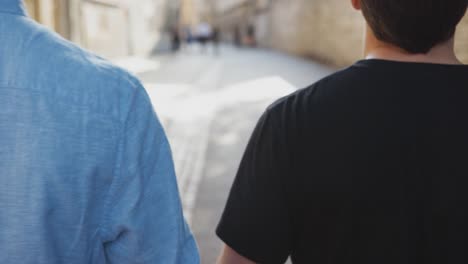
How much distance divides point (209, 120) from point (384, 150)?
6.62 metres

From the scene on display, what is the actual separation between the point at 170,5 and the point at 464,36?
23.5m

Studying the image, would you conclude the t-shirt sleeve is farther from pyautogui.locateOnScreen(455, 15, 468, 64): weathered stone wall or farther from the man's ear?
pyautogui.locateOnScreen(455, 15, 468, 64): weathered stone wall

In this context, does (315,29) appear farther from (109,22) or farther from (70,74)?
(70,74)

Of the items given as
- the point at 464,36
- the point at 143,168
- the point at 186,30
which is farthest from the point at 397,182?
the point at 186,30

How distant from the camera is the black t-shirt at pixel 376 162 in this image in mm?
1174

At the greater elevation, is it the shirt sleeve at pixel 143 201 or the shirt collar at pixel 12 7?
the shirt collar at pixel 12 7

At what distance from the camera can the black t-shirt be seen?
1174mm

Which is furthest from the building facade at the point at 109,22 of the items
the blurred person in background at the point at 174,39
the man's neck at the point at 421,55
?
the man's neck at the point at 421,55

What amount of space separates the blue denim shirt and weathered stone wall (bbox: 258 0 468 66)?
4.38 m

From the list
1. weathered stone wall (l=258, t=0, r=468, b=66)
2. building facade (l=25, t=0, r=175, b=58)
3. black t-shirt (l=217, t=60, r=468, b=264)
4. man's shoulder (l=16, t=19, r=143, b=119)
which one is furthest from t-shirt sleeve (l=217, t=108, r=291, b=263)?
building facade (l=25, t=0, r=175, b=58)

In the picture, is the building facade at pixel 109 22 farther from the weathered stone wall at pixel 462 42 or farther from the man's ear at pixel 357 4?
the man's ear at pixel 357 4

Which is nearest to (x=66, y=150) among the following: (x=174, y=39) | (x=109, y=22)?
(x=109, y=22)

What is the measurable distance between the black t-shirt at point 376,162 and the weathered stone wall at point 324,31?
3927 mm

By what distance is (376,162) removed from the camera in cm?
118
